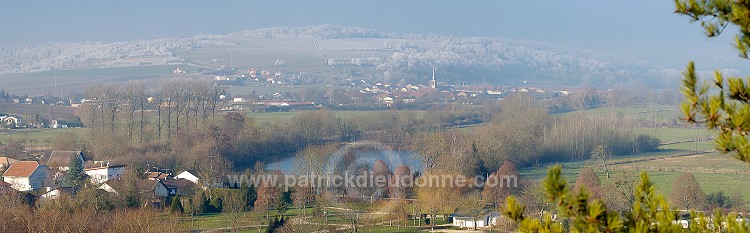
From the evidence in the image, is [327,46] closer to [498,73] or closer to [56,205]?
[498,73]

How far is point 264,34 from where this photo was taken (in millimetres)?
102500

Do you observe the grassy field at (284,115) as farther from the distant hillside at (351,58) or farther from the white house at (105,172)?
the distant hillside at (351,58)

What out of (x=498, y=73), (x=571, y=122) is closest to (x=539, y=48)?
(x=498, y=73)

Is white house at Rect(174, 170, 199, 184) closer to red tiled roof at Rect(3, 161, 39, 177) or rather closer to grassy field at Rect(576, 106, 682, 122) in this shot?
red tiled roof at Rect(3, 161, 39, 177)

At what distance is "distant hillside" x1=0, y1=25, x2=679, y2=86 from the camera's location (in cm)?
7838

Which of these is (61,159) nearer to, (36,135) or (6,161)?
(6,161)

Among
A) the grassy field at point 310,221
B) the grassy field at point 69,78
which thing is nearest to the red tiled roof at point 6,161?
the grassy field at point 310,221

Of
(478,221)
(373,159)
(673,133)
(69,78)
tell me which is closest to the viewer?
(478,221)

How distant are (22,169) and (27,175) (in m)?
0.71

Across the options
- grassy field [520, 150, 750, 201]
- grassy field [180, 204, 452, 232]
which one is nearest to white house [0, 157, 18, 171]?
grassy field [180, 204, 452, 232]

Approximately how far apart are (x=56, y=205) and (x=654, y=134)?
81.7 feet

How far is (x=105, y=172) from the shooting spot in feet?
76.4

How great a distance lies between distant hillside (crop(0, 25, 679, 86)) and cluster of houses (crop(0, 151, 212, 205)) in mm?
49261

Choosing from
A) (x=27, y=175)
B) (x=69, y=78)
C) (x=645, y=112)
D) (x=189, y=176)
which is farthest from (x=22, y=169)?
(x=69, y=78)
